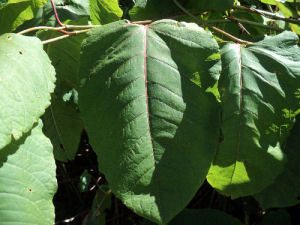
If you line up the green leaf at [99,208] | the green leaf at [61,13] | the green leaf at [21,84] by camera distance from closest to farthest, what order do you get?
1. the green leaf at [21,84]
2. the green leaf at [61,13]
3. the green leaf at [99,208]

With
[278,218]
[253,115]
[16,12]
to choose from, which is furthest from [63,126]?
[278,218]

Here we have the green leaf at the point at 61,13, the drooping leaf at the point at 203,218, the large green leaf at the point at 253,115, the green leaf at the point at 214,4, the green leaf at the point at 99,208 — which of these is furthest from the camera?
the drooping leaf at the point at 203,218

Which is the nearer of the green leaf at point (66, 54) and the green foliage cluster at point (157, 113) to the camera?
the green foliage cluster at point (157, 113)

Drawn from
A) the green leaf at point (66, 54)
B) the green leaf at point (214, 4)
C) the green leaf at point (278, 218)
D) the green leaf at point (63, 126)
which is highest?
the green leaf at point (214, 4)

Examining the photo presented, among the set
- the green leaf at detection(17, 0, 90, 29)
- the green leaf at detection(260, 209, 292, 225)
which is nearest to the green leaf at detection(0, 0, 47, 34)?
the green leaf at detection(17, 0, 90, 29)

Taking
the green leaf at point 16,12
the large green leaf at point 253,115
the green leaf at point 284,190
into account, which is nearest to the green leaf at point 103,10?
the green leaf at point 16,12

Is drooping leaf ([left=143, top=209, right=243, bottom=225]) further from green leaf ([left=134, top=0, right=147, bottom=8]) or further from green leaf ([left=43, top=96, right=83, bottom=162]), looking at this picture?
green leaf ([left=134, top=0, right=147, bottom=8])

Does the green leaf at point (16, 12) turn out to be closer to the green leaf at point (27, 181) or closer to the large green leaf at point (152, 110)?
the large green leaf at point (152, 110)

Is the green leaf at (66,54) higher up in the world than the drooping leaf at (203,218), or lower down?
higher up
